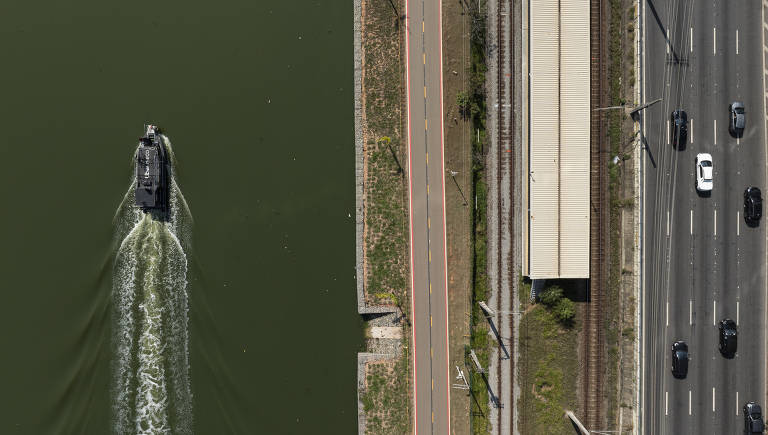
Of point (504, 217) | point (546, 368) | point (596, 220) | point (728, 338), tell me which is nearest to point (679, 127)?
point (596, 220)

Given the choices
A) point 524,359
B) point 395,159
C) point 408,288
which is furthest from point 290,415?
point 395,159

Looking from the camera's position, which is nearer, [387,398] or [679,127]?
[679,127]

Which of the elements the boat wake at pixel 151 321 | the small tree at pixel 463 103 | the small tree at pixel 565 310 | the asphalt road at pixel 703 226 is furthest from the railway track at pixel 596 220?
the boat wake at pixel 151 321

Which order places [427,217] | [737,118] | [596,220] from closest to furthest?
[737,118] < [596,220] < [427,217]

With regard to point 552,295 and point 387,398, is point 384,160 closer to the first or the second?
point 552,295

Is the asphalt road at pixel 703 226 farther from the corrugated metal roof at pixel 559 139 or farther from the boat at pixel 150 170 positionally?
the boat at pixel 150 170

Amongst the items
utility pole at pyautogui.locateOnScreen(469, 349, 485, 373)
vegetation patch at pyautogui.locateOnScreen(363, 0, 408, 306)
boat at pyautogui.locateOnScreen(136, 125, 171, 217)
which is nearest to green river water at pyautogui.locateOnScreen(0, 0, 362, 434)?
boat at pyautogui.locateOnScreen(136, 125, 171, 217)

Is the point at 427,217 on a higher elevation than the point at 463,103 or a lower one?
lower

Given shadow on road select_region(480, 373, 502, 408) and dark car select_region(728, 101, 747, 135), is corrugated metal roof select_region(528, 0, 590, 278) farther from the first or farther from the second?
dark car select_region(728, 101, 747, 135)
